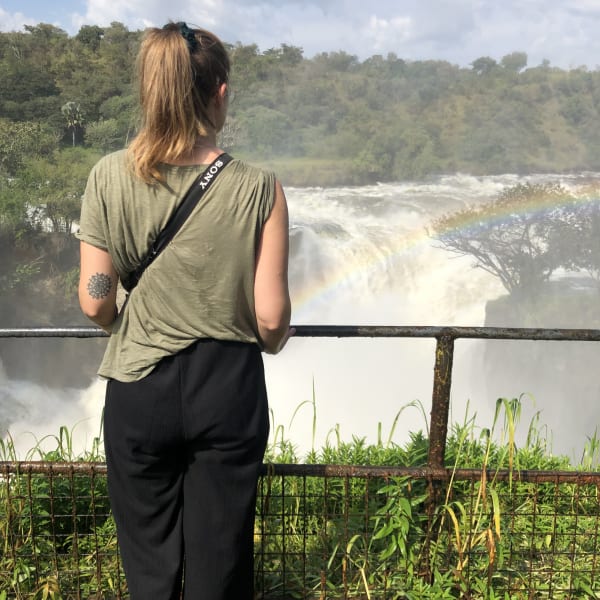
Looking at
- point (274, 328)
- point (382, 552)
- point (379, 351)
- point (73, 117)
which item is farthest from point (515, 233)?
point (274, 328)

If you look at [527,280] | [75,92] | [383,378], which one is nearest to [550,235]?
[527,280]

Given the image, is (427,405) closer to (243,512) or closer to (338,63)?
(243,512)

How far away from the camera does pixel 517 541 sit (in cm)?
252

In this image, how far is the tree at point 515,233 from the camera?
25203 millimetres

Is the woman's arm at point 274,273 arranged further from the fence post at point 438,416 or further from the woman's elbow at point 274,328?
the fence post at point 438,416

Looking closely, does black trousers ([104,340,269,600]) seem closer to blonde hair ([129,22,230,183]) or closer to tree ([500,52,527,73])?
blonde hair ([129,22,230,183])

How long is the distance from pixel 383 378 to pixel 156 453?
65.1 feet

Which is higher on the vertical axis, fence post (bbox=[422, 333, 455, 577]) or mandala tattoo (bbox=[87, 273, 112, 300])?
mandala tattoo (bbox=[87, 273, 112, 300])

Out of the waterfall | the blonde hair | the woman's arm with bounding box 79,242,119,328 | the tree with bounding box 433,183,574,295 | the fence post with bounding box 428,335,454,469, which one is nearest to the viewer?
the blonde hair

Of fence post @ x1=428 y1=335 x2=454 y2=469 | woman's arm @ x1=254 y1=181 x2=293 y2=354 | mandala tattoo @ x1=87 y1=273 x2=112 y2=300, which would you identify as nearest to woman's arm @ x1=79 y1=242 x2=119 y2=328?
mandala tattoo @ x1=87 y1=273 x2=112 y2=300

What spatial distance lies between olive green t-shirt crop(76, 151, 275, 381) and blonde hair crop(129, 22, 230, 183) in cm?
4

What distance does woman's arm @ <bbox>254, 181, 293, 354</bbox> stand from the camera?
4.74 ft

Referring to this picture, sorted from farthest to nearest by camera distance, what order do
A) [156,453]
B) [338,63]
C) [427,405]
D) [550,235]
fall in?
1. [338,63]
2. [550,235]
3. [427,405]
4. [156,453]

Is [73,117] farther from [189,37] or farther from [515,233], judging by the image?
[189,37]
